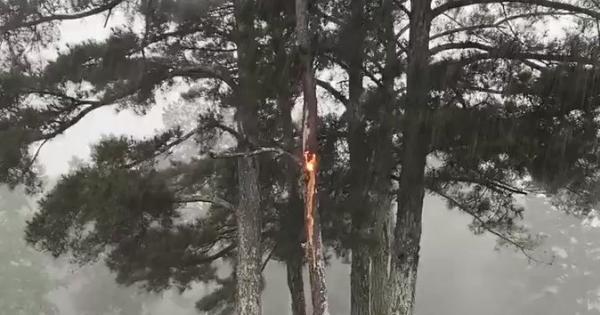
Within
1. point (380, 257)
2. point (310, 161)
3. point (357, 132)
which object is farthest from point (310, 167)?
point (380, 257)

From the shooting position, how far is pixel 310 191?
7.41 metres

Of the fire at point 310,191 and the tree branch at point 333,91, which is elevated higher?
the tree branch at point 333,91

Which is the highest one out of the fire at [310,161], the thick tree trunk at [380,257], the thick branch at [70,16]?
the thick branch at [70,16]

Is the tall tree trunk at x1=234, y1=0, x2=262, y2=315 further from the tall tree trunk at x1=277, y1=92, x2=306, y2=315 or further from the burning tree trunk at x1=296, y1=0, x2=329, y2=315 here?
the burning tree trunk at x1=296, y1=0, x2=329, y2=315

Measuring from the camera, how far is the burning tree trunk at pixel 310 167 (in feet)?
23.9

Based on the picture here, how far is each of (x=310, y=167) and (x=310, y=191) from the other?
288 millimetres

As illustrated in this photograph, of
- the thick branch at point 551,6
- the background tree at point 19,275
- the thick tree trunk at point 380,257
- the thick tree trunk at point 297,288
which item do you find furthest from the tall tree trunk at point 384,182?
the background tree at point 19,275

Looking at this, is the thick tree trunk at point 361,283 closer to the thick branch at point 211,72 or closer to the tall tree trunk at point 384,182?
the tall tree trunk at point 384,182

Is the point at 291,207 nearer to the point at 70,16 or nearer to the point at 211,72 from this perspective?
the point at 211,72

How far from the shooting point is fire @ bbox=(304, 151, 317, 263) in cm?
730

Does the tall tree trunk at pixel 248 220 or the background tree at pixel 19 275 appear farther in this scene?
the background tree at pixel 19 275

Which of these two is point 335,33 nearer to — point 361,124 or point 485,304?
point 361,124

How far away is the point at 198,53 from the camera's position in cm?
1046

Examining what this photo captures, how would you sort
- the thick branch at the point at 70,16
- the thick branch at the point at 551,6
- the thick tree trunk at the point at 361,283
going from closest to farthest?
the thick branch at the point at 551,6 < the thick branch at the point at 70,16 < the thick tree trunk at the point at 361,283
